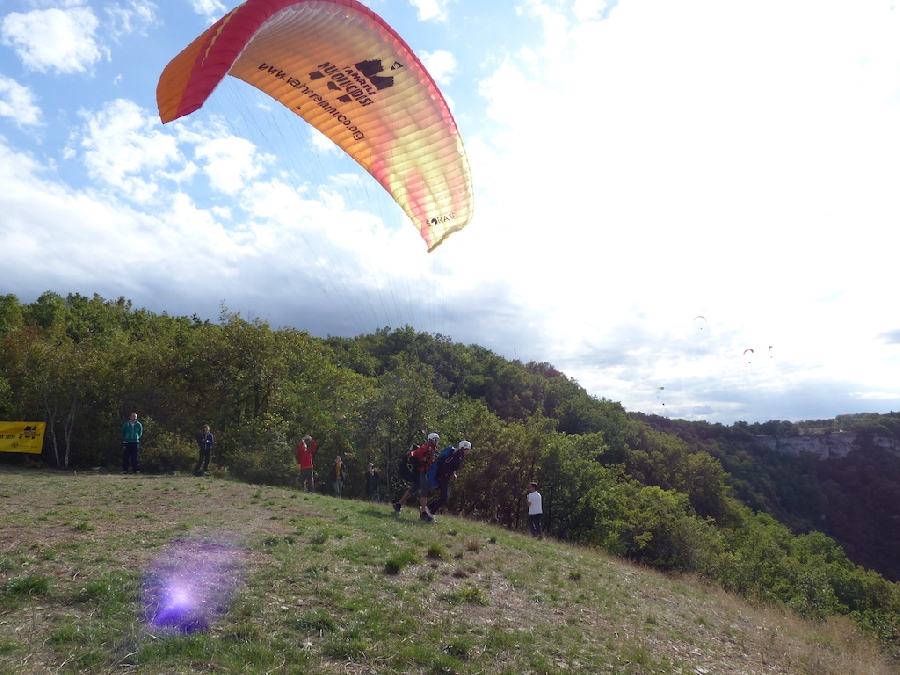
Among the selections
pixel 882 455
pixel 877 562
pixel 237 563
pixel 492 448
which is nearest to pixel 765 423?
pixel 882 455

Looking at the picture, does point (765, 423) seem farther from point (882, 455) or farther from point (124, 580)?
point (124, 580)

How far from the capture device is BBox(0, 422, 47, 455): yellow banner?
19.5 m

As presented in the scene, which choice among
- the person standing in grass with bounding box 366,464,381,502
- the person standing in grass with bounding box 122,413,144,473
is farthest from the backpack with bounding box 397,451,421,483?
the person standing in grass with bounding box 122,413,144,473

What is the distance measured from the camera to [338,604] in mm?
5418

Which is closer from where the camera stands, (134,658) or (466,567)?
(134,658)

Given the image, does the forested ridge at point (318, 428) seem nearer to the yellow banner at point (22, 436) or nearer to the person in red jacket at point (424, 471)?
the yellow banner at point (22, 436)

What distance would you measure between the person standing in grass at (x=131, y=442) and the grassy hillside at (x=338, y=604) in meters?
5.31

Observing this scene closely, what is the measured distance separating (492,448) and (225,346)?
12360 mm

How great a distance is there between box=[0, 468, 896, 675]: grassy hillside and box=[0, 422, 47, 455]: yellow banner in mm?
11805

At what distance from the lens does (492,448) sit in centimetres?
2517

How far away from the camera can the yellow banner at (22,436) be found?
19.5 m

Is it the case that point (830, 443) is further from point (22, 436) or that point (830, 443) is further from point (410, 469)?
point (22, 436)

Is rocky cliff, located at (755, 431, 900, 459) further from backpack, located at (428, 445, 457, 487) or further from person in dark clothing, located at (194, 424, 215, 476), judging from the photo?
backpack, located at (428, 445, 457, 487)

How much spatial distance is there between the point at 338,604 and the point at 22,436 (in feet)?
65.9
